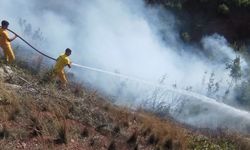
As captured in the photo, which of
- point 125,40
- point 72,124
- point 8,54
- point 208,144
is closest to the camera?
point 72,124

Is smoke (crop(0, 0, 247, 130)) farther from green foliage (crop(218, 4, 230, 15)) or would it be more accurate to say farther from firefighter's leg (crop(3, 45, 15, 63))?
firefighter's leg (crop(3, 45, 15, 63))

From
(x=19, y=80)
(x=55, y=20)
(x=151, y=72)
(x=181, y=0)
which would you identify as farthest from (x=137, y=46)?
(x=19, y=80)

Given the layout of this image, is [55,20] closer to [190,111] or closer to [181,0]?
[181,0]

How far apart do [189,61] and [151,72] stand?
364 cm

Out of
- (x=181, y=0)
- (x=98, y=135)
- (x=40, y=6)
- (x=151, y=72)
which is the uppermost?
(x=181, y=0)

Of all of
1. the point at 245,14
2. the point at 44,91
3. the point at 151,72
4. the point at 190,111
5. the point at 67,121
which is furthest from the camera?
the point at 245,14

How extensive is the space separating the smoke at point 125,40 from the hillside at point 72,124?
881 centimetres

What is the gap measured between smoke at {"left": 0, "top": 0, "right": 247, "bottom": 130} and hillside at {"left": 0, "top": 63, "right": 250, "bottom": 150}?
28.9ft

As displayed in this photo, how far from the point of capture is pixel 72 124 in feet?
37.3

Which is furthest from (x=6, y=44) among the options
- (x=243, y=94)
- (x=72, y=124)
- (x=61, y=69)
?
(x=243, y=94)

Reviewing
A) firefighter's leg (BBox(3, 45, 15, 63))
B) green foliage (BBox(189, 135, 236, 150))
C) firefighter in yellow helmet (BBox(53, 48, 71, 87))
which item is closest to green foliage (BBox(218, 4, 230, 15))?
firefighter in yellow helmet (BBox(53, 48, 71, 87))

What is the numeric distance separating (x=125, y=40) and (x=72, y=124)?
17886 millimetres

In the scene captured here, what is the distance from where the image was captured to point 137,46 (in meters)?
28.7

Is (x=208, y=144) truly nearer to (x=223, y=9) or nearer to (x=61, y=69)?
(x=61, y=69)
